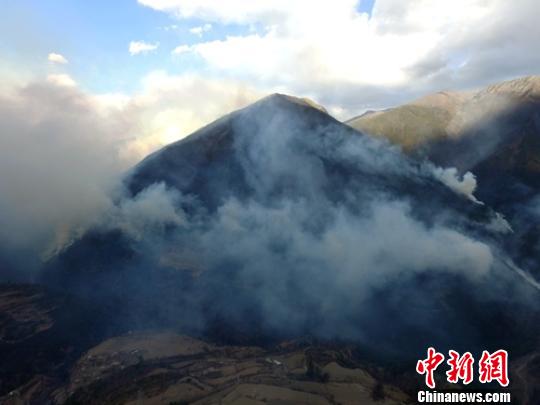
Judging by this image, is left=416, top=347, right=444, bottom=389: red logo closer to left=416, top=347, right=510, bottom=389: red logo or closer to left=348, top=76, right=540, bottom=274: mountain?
left=416, top=347, right=510, bottom=389: red logo

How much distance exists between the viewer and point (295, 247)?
109000 millimetres

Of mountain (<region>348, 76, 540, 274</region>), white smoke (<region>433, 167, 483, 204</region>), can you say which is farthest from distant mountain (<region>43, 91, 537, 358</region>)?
mountain (<region>348, 76, 540, 274</region>)

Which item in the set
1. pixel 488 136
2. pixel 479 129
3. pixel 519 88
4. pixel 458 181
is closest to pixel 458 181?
pixel 458 181

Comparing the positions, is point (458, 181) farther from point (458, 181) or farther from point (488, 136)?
point (488, 136)

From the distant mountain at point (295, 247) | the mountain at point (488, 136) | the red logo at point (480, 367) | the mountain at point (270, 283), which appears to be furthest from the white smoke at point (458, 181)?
the red logo at point (480, 367)

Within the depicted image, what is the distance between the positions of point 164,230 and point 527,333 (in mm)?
74571

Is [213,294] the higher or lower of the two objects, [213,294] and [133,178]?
the lower

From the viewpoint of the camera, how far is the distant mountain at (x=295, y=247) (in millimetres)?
91000

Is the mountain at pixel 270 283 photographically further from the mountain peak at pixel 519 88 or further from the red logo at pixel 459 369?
the mountain peak at pixel 519 88

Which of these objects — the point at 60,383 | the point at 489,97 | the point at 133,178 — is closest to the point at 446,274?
the point at 60,383

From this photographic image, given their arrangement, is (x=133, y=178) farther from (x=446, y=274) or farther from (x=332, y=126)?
(x=446, y=274)

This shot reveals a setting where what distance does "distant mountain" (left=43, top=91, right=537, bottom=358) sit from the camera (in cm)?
9100

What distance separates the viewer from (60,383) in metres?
73.8

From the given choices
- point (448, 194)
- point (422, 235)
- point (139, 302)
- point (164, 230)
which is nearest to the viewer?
point (139, 302)
